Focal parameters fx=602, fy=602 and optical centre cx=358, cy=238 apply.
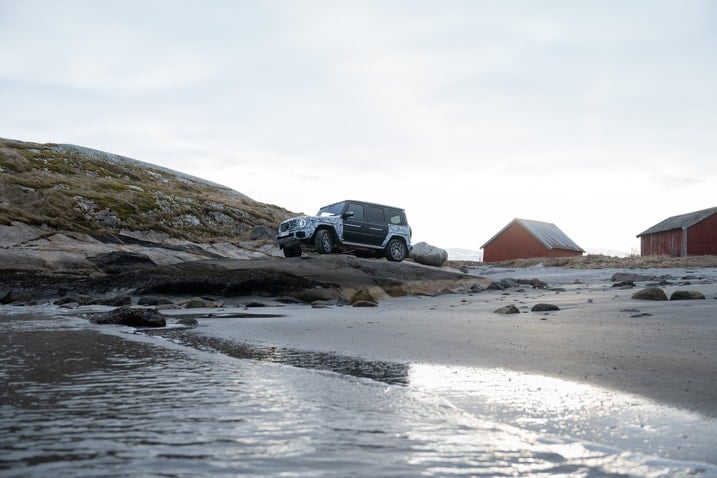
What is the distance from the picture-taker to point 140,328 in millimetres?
5926

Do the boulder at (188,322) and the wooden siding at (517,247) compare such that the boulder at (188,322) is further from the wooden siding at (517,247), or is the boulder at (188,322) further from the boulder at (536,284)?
the wooden siding at (517,247)

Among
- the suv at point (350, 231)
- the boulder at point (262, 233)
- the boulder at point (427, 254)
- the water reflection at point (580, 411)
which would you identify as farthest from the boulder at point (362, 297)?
the boulder at point (262, 233)

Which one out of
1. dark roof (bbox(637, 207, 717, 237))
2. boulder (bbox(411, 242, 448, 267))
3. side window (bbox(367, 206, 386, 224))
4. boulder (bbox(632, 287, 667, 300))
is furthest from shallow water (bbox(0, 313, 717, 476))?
dark roof (bbox(637, 207, 717, 237))

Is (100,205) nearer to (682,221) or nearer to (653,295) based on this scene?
(653,295)

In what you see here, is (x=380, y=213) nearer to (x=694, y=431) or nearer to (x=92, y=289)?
(x=92, y=289)

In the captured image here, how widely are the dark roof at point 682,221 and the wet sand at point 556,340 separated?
38.5 metres

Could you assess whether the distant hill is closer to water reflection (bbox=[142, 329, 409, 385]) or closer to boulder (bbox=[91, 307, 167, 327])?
boulder (bbox=[91, 307, 167, 327])

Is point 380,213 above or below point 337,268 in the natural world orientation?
above

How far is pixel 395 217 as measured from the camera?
19062 mm

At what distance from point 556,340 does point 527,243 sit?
1746 inches

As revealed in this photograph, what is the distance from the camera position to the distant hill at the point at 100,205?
1003 inches

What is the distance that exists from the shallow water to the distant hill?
21496mm

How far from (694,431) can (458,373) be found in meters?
1.40

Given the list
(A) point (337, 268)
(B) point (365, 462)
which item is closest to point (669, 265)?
(A) point (337, 268)
